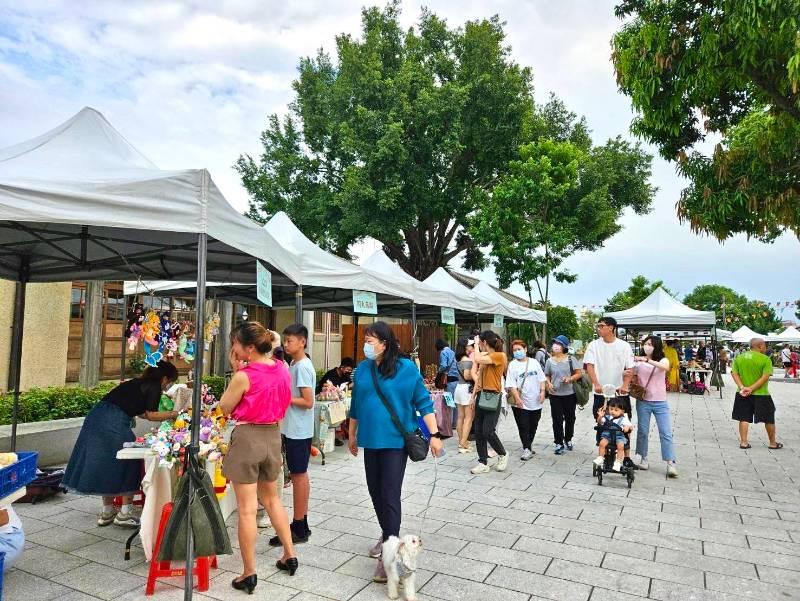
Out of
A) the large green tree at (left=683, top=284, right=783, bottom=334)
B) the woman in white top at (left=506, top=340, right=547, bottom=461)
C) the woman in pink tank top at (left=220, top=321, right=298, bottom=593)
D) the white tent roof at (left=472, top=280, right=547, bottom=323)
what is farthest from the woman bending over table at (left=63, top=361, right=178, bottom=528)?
the large green tree at (left=683, top=284, right=783, bottom=334)

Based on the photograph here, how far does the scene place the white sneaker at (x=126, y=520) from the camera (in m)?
4.37

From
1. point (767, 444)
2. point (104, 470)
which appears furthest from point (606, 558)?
point (767, 444)

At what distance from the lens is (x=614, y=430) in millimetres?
6043

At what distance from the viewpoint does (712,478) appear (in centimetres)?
640

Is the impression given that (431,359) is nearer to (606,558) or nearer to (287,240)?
(287,240)

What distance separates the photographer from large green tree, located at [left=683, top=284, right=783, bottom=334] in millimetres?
68250

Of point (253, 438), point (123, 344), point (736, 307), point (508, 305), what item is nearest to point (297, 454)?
point (253, 438)

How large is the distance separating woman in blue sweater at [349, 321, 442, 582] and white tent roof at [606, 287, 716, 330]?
44.0 ft

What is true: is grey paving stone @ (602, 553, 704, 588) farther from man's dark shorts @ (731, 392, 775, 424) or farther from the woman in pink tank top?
man's dark shorts @ (731, 392, 775, 424)

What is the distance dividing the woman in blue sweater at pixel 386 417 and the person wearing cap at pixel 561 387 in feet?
15.0

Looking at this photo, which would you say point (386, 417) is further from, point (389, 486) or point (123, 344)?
point (123, 344)

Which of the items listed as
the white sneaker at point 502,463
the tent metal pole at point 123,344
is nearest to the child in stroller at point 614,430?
the white sneaker at point 502,463

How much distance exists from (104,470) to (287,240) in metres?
3.58

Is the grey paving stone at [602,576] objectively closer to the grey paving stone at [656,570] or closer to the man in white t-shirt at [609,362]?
the grey paving stone at [656,570]
